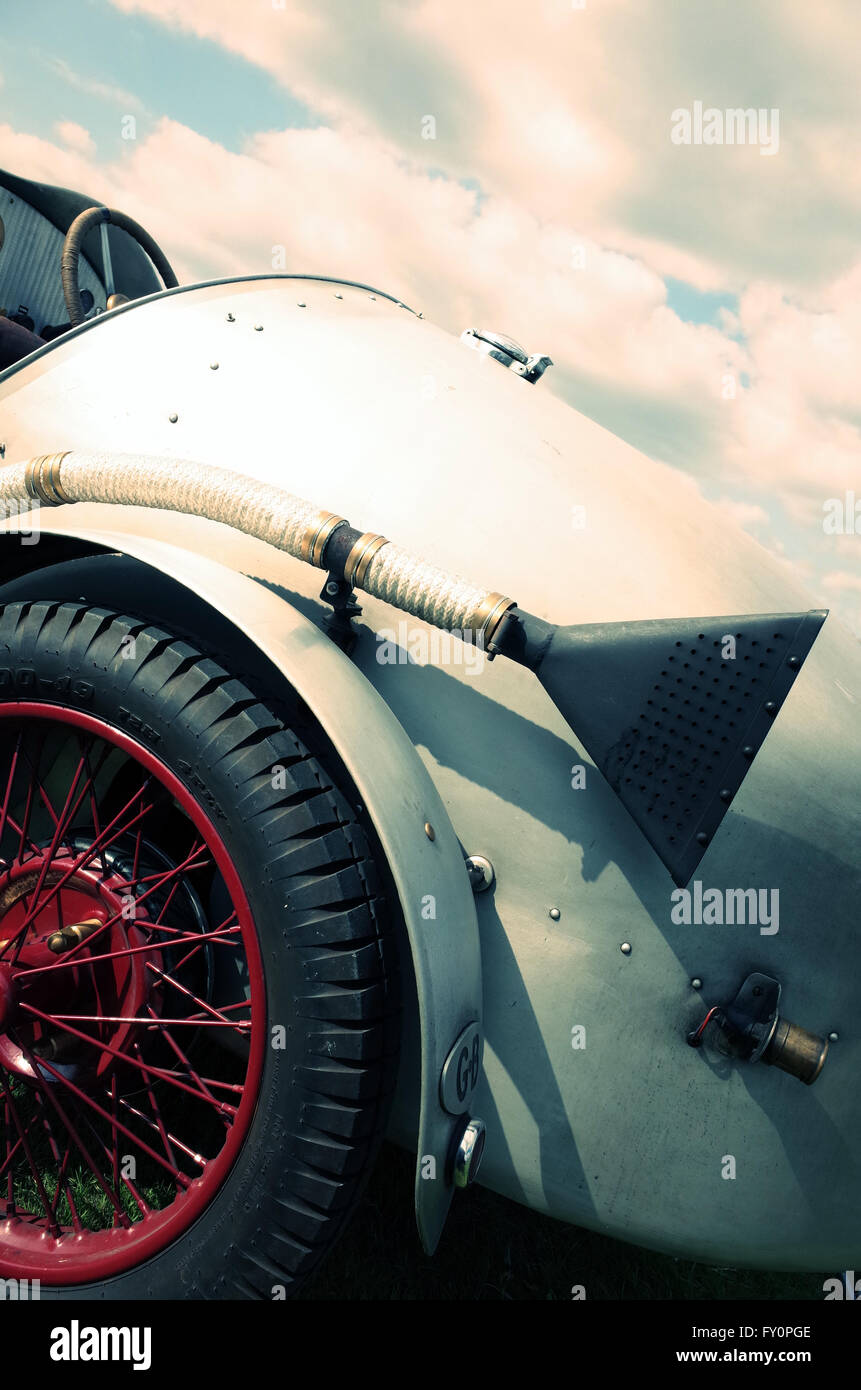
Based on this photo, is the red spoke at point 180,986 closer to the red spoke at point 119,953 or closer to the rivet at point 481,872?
the red spoke at point 119,953

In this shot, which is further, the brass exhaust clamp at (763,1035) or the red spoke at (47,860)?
the red spoke at (47,860)

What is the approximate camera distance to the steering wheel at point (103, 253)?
2.76 metres

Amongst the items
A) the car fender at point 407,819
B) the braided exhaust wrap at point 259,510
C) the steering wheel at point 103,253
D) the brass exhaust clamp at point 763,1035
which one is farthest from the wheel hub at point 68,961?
the steering wheel at point 103,253

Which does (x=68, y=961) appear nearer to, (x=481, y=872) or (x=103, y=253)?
(x=481, y=872)

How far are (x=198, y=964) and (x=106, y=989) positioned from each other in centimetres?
18

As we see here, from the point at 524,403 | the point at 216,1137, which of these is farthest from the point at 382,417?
the point at 216,1137

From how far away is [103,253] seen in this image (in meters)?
3.21

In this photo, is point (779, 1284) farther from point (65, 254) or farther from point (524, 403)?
point (65, 254)

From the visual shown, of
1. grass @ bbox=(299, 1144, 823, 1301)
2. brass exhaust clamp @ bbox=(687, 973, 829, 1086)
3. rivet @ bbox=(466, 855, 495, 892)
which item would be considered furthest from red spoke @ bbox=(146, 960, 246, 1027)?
brass exhaust clamp @ bbox=(687, 973, 829, 1086)

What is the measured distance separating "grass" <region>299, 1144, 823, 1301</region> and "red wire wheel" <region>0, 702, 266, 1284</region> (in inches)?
20.3

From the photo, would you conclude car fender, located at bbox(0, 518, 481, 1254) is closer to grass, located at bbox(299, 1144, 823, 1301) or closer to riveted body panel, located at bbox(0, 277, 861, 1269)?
riveted body panel, located at bbox(0, 277, 861, 1269)

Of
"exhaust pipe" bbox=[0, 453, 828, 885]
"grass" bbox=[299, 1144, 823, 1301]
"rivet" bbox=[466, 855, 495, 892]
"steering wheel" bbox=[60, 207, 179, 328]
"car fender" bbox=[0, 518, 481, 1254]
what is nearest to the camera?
"car fender" bbox=[0, 518, 481, 1254]

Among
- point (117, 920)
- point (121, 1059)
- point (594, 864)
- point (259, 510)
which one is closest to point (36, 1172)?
point (121, 1059)

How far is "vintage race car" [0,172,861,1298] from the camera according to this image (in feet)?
5.13
